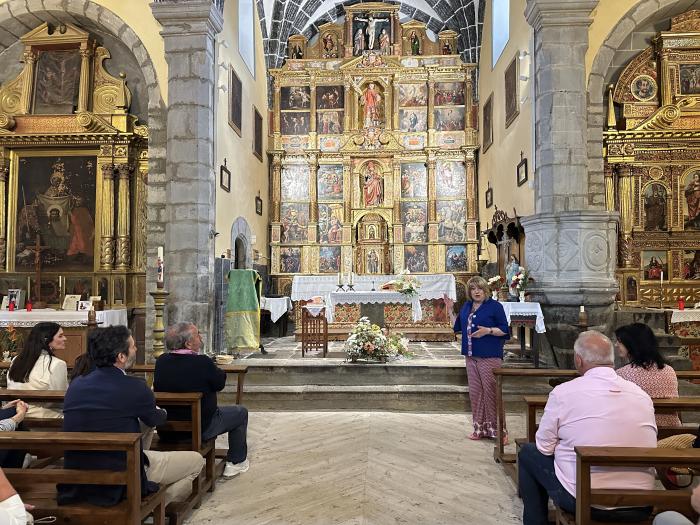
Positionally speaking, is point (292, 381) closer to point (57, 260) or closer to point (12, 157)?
point (57, 260)

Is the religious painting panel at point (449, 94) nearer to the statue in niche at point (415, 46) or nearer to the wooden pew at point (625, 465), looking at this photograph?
the statue in niche at point (415, 46)

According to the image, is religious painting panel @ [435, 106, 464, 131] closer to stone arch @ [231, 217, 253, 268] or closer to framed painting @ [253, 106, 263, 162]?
framed painting @ [253, 106, 263, 162]

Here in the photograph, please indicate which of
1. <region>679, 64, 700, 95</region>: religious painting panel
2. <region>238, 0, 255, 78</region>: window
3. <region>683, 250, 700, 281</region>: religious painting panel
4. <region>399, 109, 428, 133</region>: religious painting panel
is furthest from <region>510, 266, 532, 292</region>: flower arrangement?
<region>399, 109, 428, 133</region>: religious painting panel

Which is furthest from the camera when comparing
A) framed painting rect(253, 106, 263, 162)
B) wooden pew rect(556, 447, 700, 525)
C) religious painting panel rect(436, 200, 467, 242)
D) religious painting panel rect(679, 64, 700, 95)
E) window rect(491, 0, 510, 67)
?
religious painting panel rect(436, 200, 467, 242)

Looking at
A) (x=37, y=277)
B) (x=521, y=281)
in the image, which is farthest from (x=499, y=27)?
(x=37, y=277)

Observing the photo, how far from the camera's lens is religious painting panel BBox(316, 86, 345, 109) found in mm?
15500

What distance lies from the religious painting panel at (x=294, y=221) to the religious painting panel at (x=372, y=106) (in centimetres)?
289

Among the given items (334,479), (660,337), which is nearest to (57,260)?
(334,479)

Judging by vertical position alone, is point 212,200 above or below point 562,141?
below

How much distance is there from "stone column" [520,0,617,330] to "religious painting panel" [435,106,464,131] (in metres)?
6.59

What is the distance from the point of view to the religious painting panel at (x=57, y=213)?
35.4ft

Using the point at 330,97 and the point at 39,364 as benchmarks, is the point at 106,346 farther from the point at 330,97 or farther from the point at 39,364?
the point at 330,97

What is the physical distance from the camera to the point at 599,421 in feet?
9.19

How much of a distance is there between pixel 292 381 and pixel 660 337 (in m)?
5.10
